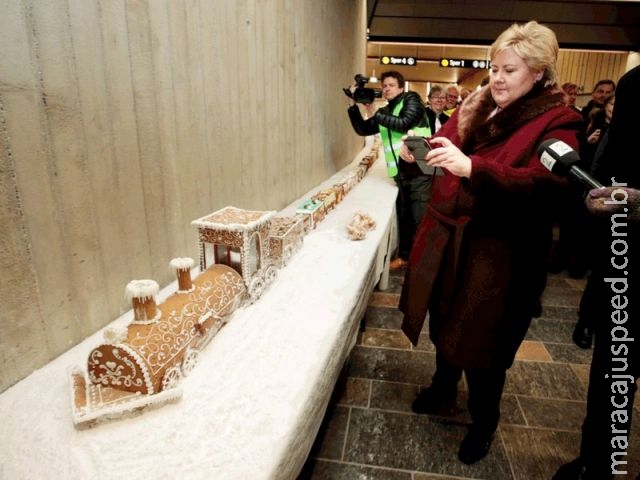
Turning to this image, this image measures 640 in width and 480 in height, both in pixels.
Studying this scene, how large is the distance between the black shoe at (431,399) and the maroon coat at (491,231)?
0.50 m

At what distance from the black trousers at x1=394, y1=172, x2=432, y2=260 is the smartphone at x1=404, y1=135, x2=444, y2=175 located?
89.3 inches

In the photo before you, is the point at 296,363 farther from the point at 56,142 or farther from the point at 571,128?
the point at 571,128

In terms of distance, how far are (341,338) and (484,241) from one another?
2.06 feet

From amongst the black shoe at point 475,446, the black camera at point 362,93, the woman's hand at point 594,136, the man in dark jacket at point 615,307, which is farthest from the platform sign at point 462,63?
the black shoe at point 475,446

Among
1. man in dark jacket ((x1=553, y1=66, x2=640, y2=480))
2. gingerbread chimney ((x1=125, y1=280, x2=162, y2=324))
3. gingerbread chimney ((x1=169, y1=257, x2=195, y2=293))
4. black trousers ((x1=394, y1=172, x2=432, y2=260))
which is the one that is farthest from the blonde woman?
black trousers ((x1=394, y1=172, x2=432, y2=260))

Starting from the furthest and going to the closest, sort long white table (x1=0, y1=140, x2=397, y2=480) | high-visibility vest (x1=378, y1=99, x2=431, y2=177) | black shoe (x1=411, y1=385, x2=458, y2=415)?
1. high-visibility vest (x1=378, y1=99, x2=431, y2=177)
2. black shoe (x1=411, y1=385, x2=458, y2=415)
3. long white table (x1=0, y1=140, x2=397, y2=480)

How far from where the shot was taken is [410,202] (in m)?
4.01

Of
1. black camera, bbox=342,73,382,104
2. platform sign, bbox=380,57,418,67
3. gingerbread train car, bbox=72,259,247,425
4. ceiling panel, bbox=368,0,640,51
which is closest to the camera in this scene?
gingerbread train car, bbox=72,259,247,425

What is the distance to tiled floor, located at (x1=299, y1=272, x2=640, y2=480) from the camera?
69.6 inches

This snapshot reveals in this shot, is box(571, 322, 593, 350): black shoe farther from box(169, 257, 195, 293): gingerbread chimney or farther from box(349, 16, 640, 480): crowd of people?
box(169, 257, 195, 293): gingerbread chimney

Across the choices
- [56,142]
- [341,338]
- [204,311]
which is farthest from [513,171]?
[56,142]

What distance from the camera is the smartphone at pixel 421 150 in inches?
62.8

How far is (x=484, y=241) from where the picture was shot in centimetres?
153

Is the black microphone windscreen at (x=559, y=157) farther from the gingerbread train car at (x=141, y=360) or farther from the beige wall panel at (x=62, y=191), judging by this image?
the beige wall panel at (x=62, y=191)
